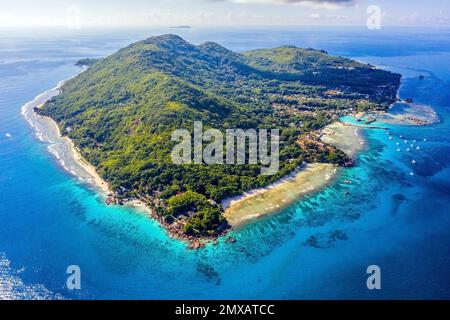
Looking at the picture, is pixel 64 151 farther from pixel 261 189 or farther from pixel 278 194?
pixel 278 194

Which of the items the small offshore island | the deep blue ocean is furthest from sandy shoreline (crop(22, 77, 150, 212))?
the deep blue ocean

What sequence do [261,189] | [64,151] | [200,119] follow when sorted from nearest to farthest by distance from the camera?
[261,189]
[64,151]
[200,119]

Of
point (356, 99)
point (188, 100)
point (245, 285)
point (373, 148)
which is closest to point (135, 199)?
point (245, 285)

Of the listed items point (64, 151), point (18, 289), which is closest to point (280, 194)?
point (18, 289)

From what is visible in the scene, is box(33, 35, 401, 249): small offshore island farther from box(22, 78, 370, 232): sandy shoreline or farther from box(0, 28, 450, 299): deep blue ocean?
box(0, 28, 450, 299): deep blue ocean

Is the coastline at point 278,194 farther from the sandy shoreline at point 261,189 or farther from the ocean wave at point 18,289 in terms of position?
the ocean wave at point 18,289
